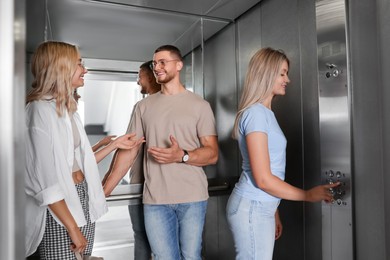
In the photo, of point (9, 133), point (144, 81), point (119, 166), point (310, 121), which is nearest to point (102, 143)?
point (119, 166)

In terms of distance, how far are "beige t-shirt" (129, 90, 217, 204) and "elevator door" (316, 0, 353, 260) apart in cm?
64

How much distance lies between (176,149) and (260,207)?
518 millimetres

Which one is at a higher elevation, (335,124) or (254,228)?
(335,124)

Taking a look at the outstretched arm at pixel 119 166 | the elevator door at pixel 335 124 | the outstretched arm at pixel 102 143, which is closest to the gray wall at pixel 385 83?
the elevator door at pixel 335 124

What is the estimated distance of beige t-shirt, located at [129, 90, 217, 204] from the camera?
1723mm

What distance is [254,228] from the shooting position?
1.38 meters

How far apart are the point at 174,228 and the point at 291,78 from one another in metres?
1.15

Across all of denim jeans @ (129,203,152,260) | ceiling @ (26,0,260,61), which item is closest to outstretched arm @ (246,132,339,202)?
denim jeans @ (129,203,152,260)

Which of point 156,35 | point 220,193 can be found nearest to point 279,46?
point 156,35

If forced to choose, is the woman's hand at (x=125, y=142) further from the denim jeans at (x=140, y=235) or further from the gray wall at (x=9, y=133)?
the gray wall at (x=9, y=133)

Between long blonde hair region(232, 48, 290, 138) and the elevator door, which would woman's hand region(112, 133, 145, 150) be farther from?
the elevator door

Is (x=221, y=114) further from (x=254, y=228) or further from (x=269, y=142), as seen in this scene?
(x=254, y=228)

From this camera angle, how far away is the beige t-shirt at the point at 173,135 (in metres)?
1.72

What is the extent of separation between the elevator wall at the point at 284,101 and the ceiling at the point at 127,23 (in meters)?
0.16
